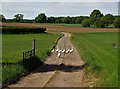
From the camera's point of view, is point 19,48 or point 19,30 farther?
point 19,30

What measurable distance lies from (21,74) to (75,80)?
11.2 feet

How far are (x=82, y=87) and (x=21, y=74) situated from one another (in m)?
5.27

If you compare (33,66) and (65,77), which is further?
(33,66)

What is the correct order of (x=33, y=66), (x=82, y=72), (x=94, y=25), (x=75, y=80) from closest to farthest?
1. (x=75, y=80)
2. (x=82, y=72)
3. (x=33, y=66)
4. (x=94, y=25)

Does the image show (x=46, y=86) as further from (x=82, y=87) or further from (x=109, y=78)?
(x=109, y=78)

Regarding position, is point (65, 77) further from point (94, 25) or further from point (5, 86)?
point (94, 25)

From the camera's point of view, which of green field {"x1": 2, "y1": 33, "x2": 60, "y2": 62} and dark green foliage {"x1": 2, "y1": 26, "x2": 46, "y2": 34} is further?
dark green foliage {"x1": 2, "y1": 26, "x2": 46, "y2": 34}

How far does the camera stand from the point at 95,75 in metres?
21.6

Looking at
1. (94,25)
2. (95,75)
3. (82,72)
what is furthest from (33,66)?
(94,25)

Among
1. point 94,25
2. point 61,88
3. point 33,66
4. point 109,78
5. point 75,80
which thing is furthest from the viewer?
point 94,25

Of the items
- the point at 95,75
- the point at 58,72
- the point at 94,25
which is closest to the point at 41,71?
the point at 58,72

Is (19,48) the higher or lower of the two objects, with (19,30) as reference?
lower

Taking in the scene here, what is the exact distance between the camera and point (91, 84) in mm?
18391

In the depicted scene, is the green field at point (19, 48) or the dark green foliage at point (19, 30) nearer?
the green field at point (19, 48)
